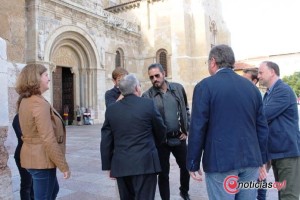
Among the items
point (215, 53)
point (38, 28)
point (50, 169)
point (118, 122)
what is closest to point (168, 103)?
point (118, 122)

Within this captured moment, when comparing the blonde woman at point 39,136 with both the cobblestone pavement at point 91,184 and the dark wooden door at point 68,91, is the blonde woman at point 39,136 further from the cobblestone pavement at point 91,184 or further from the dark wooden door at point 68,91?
the dark wooden door at point 68,91

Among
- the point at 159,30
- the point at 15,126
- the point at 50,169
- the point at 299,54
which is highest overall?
the point at 299,54

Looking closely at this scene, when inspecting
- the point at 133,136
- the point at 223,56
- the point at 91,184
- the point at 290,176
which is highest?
the point at 223,56

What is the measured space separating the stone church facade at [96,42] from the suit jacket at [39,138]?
2.85 feet

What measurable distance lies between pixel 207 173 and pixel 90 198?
2645 mm

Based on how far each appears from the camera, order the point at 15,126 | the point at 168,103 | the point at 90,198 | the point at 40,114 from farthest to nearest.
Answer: the point at 90,198 < the point at 168,103 < the point at 15,126 < the point at 40,114

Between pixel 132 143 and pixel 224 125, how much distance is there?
0.95 m

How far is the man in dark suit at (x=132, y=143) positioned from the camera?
2912 mm

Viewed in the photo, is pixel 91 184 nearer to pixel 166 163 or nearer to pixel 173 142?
pixel 166 163

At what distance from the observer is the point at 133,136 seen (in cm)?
293

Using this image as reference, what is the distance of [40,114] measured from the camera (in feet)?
9.26

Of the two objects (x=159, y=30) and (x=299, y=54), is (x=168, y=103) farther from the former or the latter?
(x=299, y=54)

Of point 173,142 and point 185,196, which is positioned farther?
point 185,196

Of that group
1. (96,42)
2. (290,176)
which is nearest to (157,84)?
(290,176)
